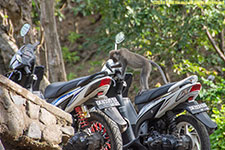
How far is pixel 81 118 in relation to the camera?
4.80 m

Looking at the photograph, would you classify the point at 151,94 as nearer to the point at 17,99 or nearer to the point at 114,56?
the point at 114,56

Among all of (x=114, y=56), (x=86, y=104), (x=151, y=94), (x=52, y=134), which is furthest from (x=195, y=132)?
(x=114, y=56)

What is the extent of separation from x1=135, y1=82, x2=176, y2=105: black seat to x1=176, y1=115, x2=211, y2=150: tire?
43cm

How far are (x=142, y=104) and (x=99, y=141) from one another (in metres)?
1.08

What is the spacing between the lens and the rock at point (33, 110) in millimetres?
3400

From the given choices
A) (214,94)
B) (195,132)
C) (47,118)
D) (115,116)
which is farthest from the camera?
(214,94)

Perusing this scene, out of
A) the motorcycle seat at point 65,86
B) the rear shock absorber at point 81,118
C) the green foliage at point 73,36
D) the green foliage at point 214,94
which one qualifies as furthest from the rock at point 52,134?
the green foliage at point 73,36

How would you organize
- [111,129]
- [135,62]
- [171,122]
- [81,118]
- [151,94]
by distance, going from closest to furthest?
[111,129], [81,118], [171,122], [151,94], [135,62]

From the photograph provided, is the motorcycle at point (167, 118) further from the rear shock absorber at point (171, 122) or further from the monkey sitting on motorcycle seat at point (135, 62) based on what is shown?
the monkey sitting on motorcycle seat at point (135, 62)

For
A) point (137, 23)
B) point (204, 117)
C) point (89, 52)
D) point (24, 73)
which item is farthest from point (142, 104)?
point (89, 52)

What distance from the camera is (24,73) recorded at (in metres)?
4.91

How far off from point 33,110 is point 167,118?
209 centimetres

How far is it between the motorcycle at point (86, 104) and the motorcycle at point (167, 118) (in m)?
0.37

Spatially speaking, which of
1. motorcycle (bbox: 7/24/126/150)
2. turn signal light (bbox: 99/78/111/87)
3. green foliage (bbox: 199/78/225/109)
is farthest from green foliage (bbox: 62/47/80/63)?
turn signal light (bbox: 99/78/111/87)
